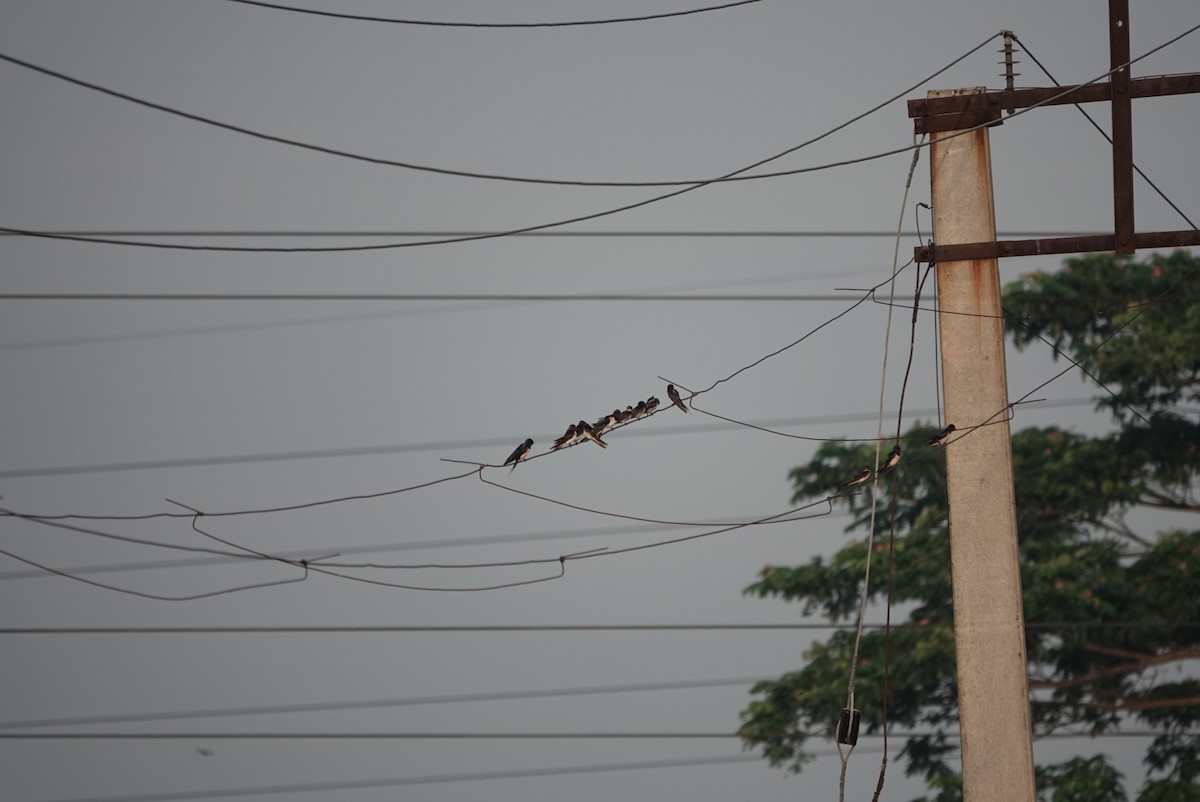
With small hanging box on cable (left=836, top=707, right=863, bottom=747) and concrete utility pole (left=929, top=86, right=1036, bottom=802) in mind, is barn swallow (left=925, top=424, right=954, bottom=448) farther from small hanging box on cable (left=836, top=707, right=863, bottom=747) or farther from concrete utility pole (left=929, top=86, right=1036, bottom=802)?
small hanging box on cable (left=836, top=707, right=863, bottom=747)

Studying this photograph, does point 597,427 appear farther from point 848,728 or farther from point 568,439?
point 848,728

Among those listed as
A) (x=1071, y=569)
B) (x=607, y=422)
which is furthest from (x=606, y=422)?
(x=1071, y=569)

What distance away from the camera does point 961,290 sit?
222 inches

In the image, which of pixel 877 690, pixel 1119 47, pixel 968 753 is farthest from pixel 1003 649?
pixel 877 690

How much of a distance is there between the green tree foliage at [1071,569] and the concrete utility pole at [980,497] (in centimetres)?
732

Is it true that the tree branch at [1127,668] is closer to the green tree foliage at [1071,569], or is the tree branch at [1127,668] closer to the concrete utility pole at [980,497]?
the green tree foliage at [1071,569]

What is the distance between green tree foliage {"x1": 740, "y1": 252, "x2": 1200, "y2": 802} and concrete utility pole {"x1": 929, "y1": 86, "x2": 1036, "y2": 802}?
7318 mm

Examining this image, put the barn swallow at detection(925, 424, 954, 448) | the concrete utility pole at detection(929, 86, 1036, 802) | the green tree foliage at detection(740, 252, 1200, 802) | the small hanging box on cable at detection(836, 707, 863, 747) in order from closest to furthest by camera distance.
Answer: the concrete utility pole at detection(929, 86, 1036, 802) → the barn swallow at detection(925, 424, 954, 448) → the small hanging box on cable at detection(836, 707, 863, 747) → the green tree foliage at detection(740, 252, 1200, 802)

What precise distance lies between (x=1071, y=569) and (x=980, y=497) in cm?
792

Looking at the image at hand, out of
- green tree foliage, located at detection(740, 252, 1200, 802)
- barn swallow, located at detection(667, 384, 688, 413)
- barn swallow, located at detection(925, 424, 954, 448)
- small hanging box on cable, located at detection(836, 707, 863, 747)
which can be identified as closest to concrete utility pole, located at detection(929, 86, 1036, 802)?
barn swallow, located at detection(925, 424, 954, 448)

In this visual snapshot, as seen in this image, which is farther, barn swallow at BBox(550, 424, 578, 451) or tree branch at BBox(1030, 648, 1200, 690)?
tree branch at BBox(1030, 648, 1200, 690)

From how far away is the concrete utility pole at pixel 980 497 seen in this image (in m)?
5.29

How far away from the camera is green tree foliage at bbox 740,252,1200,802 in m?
12.7

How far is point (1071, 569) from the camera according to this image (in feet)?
41.7
